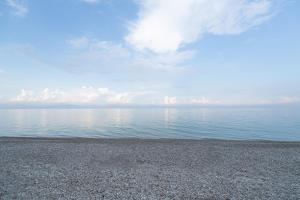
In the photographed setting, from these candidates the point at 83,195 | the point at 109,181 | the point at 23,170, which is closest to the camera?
the point at 83,195

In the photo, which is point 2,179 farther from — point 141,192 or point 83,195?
point 141,192

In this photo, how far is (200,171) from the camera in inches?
523

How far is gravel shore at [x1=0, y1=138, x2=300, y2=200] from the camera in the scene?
377 inches

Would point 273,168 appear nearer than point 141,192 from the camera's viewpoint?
No

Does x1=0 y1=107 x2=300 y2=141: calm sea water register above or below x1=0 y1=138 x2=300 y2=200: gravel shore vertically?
below

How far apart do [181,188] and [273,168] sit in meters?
8.08

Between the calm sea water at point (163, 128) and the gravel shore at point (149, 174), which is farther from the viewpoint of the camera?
the calm sea water at point (163, 128)

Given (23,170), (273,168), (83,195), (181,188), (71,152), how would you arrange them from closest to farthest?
1. (83,195)
2. (181,188)
3. (23,170)
4. (273,168)
5. (71,152)

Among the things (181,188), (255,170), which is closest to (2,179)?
(181,188)

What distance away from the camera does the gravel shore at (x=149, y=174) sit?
9580 mm

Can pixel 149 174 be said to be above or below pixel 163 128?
above

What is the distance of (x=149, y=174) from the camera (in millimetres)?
12484

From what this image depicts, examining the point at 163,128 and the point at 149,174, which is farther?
the point at 163,128

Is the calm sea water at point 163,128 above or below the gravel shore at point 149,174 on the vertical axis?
below
